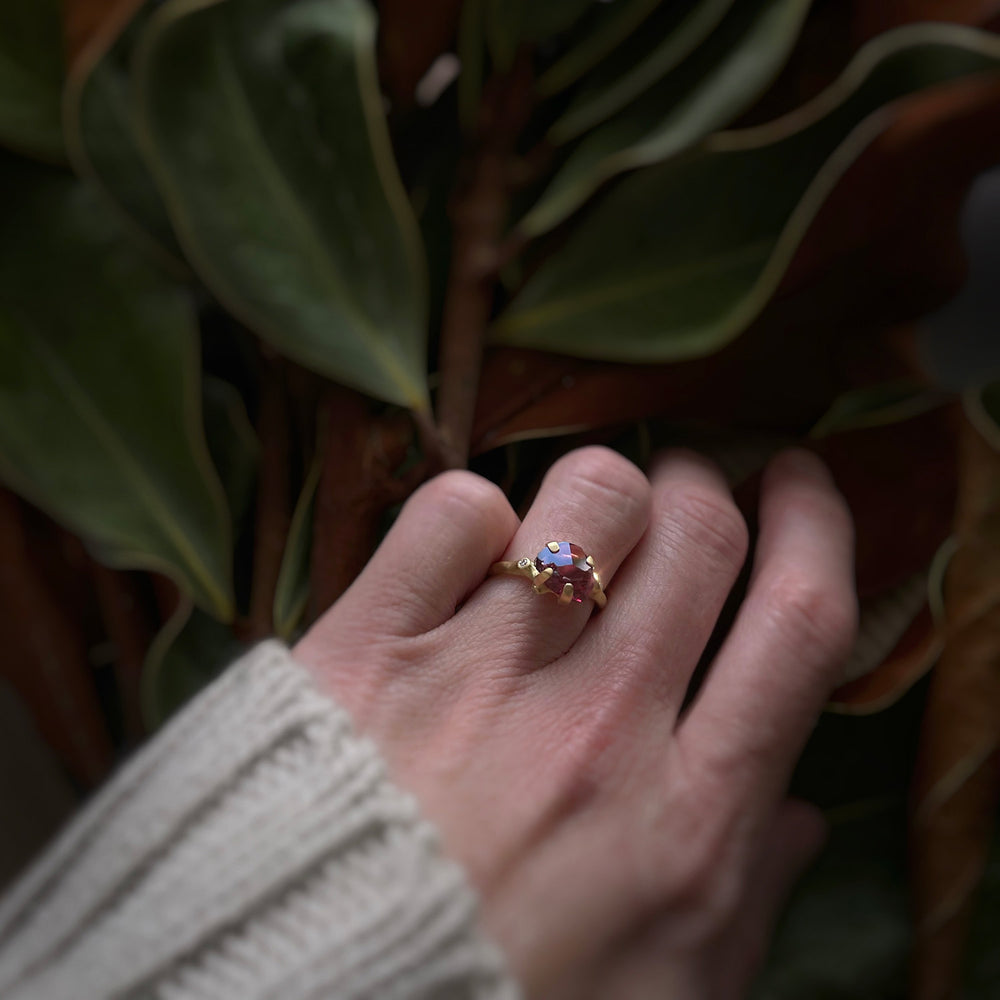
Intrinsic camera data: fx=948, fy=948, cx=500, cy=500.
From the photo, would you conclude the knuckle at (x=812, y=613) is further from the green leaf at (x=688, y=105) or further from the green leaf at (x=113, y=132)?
the green leaf at (x=113, y=132)

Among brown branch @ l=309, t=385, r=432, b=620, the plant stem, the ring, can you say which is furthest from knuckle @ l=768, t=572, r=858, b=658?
the plant stem

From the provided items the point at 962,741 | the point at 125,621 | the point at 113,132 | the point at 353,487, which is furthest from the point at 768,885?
the point at 113,132

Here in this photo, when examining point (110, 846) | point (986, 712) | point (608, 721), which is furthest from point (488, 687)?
point (986, 712)

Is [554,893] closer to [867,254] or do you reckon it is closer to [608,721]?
[608,721]

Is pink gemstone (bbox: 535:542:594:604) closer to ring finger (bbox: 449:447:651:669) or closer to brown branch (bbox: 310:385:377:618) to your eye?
ring finger (bbox: 449:447:651:669)

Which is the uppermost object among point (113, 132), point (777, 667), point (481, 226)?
point (113, 132)

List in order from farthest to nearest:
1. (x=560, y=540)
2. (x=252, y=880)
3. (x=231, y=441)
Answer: (x=231, y=441)
(x=560, y=540)
(x=252, y=880)

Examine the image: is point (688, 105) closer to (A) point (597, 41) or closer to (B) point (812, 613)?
(A) point (597, 41)

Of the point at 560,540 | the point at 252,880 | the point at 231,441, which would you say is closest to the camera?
the point at 252,880
